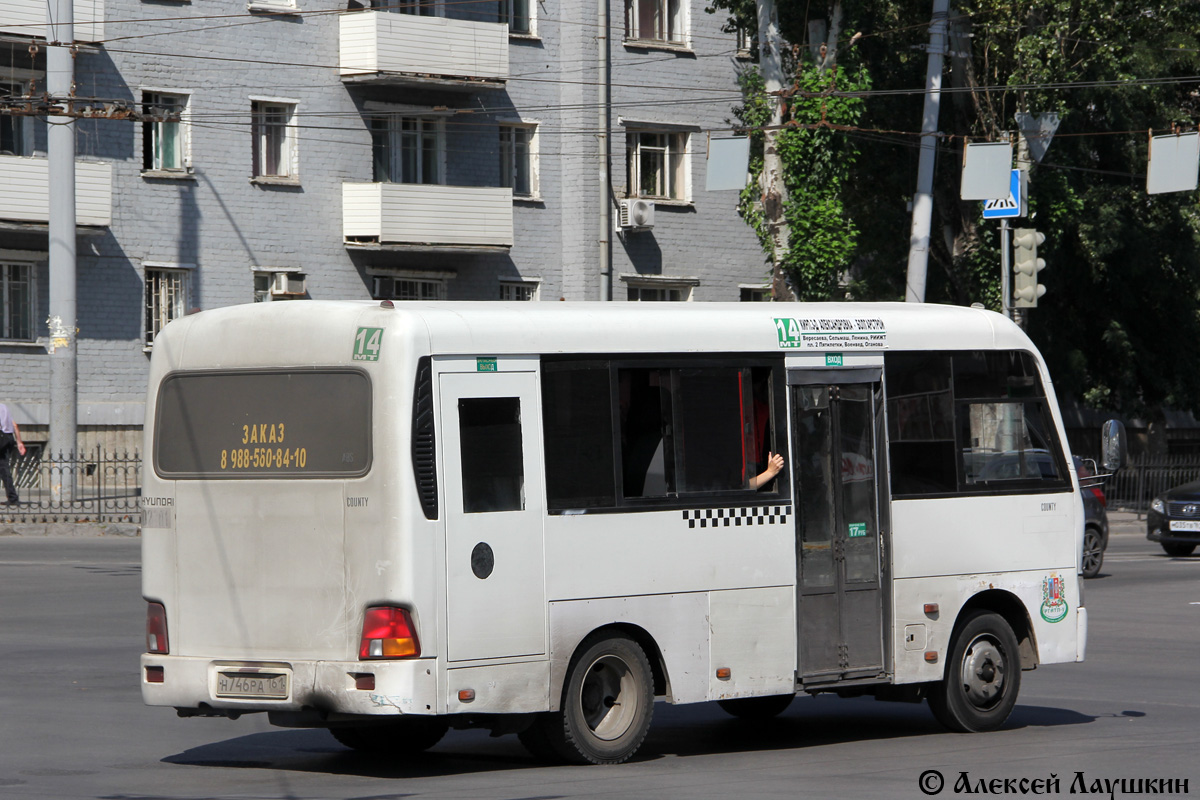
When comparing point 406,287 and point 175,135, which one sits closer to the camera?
point 175,135

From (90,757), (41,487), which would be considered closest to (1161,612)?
(90,757)

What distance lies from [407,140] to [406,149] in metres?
0.19

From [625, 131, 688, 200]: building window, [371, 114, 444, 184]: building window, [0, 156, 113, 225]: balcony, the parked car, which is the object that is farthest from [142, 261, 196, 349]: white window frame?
the parked car

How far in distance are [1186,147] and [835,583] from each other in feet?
47.6

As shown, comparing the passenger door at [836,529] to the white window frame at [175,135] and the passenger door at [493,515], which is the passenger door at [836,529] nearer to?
the passenger door at [493,515]

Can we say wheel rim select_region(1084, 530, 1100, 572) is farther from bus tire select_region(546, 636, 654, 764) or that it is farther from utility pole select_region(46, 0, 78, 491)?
utility pole select_region(46, 0, 78, 491)

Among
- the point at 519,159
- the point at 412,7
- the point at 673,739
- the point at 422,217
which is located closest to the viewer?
the point at 673,739

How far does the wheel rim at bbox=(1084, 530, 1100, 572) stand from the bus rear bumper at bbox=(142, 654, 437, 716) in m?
15.3

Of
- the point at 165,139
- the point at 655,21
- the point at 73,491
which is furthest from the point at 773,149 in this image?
the point at 655,21

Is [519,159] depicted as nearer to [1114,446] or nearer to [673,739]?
[1114,446]

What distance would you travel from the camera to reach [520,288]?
39906mm

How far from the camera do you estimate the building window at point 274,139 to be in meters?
36.1

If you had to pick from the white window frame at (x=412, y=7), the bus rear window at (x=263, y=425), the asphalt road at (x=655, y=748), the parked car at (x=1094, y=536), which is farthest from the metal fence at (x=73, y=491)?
the bus rear window at (x=263, y=425)

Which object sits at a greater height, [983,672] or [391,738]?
[983,672]
